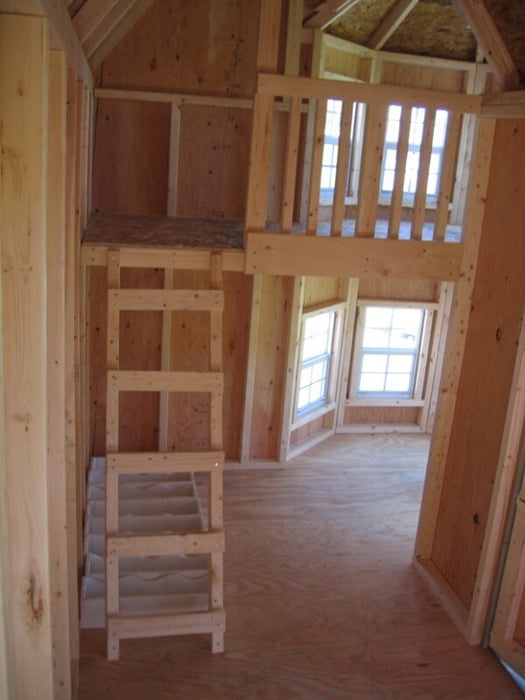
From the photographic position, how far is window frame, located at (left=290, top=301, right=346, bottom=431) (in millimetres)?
5875

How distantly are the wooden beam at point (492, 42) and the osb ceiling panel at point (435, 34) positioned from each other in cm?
225

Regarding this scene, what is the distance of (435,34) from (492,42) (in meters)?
2.53

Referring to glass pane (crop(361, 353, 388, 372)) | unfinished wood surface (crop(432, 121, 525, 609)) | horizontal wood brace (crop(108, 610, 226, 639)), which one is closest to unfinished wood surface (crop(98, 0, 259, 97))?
unfinished wood surface (crop(432, 121, 525, 609))

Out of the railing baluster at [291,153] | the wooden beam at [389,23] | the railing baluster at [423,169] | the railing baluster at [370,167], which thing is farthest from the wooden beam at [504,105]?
the wooden beam at [389,23]

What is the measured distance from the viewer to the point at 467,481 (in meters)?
4.07

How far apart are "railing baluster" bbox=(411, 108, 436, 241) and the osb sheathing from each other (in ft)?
7.05

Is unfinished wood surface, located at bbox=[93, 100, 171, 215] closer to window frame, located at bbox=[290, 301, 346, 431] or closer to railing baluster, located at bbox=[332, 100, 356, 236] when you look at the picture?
window frame, located at bbox=[290, 301, 346, 431]

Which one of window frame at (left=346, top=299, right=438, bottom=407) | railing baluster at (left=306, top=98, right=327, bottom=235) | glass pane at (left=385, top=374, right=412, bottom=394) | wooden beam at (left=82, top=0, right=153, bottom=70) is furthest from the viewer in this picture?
glass pane at (left=385, top=374, right=412, bottom=394)

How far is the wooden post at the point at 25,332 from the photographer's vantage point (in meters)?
1.90

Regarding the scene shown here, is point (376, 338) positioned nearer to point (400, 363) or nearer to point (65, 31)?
point (400, 363)

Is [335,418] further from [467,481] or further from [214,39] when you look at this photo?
[214,39]

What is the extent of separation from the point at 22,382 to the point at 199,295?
1.69 meters

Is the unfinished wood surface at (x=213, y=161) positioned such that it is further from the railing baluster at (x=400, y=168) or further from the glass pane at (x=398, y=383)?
the glass pane at (x=398, y=383)

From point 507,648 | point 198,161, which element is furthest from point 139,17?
point 507,648
